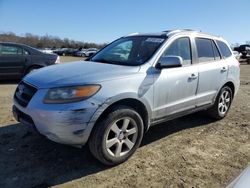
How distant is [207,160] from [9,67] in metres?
8.26

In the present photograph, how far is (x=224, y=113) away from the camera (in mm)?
6508

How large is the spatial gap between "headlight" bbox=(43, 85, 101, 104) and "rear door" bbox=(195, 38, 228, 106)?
7.67 ft

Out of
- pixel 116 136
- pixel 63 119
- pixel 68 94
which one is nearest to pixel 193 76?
pixel 116 136

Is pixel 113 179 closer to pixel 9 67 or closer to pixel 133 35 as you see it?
pixel 133 35

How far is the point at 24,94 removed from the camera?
420cm

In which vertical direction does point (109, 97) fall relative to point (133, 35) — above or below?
below

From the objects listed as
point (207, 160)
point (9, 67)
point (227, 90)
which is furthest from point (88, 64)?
point (9, 67)

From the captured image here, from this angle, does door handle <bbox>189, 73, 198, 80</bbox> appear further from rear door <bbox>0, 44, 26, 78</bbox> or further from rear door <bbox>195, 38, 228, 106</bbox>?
rear door <bbox>0, 44, 26, 78</bbox>

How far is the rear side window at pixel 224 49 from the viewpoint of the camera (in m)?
6.24

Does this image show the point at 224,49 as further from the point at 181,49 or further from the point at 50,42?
the point at 50,42

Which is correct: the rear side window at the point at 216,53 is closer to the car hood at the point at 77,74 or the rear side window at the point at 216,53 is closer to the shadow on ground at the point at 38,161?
the shadow on ground at the point at 38,161

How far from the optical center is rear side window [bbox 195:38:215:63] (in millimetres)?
5554

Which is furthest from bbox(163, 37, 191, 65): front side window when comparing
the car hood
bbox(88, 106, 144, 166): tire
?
bbox(88, 106, 144, 166): tire

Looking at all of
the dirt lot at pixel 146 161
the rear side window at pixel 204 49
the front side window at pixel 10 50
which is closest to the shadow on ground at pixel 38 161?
the dirt lot at pixel 146 161
